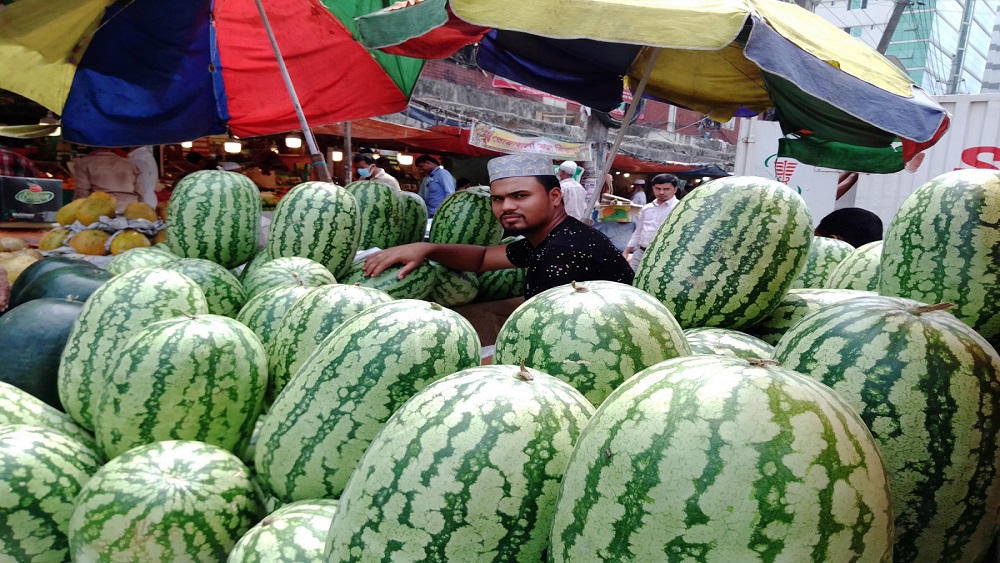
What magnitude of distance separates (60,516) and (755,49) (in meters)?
2.71

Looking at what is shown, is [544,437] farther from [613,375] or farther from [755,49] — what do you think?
[755,49]

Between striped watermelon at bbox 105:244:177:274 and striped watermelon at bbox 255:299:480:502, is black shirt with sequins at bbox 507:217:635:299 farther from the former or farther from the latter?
striped watermelon at bbox 105:244:177:274

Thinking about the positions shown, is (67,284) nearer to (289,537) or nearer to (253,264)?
(253,264)

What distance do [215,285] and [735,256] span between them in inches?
94.7

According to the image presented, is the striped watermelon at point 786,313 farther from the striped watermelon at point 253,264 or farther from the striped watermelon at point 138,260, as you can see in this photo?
the striped watermelon at point 138,260

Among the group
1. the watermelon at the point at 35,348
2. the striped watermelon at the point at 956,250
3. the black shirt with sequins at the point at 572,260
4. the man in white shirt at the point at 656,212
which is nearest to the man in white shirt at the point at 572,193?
the man in white shirt at the point at 656,212

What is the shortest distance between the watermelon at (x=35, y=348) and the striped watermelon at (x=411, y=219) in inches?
84.6

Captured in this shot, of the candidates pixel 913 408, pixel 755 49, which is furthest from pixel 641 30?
pixel 913 408

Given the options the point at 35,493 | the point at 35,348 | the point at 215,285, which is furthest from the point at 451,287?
the point at 35,493

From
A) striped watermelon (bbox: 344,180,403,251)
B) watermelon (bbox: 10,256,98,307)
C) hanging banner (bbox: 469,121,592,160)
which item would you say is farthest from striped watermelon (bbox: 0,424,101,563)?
hanging banner (bbox: 469,121,592,160)

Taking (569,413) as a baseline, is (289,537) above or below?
below

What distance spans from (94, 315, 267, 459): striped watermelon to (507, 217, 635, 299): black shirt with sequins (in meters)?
1.63

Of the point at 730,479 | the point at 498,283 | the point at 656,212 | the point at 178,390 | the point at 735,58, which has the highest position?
the point at 735,58

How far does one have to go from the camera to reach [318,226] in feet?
11.2
